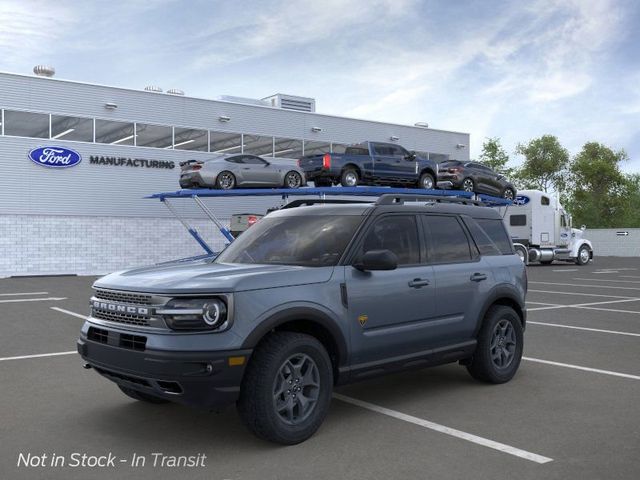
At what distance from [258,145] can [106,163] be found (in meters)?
7.85

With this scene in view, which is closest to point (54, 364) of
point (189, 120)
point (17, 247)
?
point (17, 247)

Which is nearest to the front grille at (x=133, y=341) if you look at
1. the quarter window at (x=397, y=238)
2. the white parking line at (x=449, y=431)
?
the quarter window at (x=397, y=238)

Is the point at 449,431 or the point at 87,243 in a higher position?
the point at 87,243

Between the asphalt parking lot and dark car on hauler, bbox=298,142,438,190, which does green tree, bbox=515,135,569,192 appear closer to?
dark car on hauler, bbox=298,142,438,190

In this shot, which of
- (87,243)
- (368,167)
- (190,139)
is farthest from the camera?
(190,139)

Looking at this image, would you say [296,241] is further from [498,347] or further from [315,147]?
[315,147]

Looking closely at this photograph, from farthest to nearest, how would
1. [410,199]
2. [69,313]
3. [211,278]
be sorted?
1. [69,313]
2. [410,199]
3. [211,278]

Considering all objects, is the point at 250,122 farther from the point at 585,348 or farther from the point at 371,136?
the point at 585,348

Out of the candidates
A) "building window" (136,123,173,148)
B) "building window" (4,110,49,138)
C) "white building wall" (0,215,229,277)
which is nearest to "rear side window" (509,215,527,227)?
"white building wall" (0,215,229,277)

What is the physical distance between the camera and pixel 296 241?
18.8ft

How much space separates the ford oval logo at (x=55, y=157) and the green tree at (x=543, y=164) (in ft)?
190

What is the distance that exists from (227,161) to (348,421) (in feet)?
67.8

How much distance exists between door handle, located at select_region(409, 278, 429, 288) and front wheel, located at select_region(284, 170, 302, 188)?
2029cm

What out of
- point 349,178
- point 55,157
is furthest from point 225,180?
point 55,157
